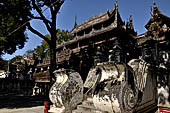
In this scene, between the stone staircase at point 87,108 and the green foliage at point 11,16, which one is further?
the green foliage at point 11,16

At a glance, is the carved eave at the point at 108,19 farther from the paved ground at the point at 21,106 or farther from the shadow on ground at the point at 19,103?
the paved ground at the point at 21,106

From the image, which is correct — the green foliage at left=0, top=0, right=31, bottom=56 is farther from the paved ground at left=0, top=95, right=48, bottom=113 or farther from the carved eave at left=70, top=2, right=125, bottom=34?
the carved eave at left=70, top=2, right=125, bottom=34

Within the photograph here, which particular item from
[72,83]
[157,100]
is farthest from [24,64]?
[157,100]

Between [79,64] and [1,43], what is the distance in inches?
260

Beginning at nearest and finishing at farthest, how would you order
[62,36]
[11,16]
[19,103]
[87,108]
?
[87,108] < [19,103] < [11,16] < [62,36]

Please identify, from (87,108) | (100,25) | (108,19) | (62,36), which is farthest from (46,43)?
(87,108)

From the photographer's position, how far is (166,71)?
15.5ft

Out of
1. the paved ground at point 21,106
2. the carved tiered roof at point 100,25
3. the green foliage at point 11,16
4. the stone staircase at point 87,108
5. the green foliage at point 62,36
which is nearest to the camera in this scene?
the stone staircase at point 87,108

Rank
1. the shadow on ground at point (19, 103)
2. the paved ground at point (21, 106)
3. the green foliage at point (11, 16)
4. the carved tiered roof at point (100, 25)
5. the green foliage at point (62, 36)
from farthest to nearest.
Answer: the green foliage at point (62, 36), the carved tiered roof at point (100, 25), the green foliage at point (11, 16), the shadow on ground at point (19, 103), the paved ground at point (21, 106)

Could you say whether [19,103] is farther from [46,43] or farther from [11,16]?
[46,43]

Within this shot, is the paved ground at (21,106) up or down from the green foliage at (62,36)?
down

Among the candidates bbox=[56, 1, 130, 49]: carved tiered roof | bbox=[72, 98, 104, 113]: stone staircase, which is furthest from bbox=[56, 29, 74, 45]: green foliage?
bbox=[72, 98, 104, 113]: stone staircase

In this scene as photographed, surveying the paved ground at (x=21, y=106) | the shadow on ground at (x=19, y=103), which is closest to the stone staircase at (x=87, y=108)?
the paved ground at (x=21, y=106)

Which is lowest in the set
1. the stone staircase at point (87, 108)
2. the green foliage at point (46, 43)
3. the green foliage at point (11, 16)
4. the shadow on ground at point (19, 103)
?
the shadow on ground at point (19, 103)
